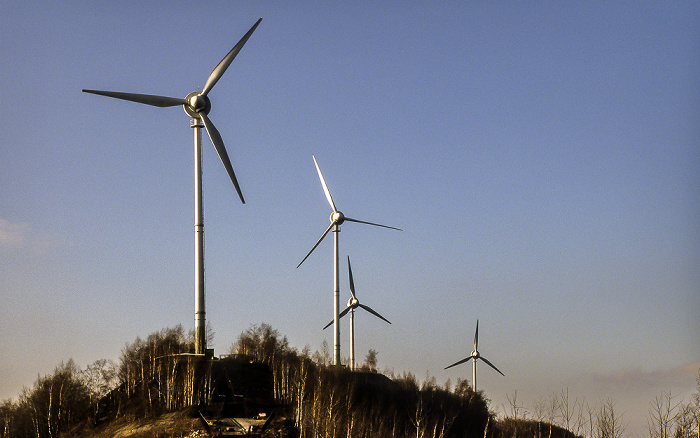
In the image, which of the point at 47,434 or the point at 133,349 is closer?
the point at 47,434

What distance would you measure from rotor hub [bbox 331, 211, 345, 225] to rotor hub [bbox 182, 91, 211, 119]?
35520 mm

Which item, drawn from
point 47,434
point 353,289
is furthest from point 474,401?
point 47,434

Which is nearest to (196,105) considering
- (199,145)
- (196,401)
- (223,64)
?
(199,145)

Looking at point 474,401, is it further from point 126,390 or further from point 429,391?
point 126,390

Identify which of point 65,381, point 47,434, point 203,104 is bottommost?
point 47,434

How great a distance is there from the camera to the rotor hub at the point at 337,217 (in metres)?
112

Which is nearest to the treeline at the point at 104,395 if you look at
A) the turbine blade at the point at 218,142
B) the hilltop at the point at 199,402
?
the hilltop at the point at 199,402

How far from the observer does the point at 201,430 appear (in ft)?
221

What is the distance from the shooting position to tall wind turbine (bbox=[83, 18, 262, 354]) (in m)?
78.9

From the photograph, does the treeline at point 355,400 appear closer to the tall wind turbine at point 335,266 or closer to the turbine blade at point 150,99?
the tall wind turbine at point 335,266

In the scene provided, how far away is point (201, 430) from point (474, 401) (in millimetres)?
76473

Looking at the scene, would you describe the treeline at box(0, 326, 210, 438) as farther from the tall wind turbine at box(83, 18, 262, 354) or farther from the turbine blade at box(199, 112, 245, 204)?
Answer: the turbine blade at box(199, 112, 245, 204)

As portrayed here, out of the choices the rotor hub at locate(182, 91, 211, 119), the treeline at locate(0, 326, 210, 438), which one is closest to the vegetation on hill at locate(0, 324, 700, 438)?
the treeline at locate(0, 326, 210, 438)

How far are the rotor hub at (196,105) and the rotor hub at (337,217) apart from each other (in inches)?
1398
